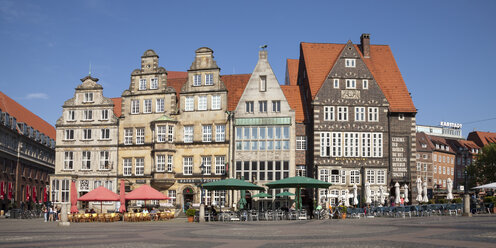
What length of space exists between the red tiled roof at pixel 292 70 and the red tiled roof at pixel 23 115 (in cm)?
3504

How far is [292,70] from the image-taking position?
2596 inches

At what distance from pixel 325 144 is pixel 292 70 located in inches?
619

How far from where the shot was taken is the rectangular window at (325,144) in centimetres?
5269

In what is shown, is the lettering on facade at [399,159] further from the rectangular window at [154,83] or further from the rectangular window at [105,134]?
the rectangular window at [105,134]

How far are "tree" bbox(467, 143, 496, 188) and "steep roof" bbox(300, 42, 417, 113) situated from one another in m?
29.4

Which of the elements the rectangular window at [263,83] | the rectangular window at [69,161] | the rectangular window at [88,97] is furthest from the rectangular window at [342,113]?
the rectangular window at [69,161]

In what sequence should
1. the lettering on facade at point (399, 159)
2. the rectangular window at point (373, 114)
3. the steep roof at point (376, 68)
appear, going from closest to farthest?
the lettering on facade at point (399, 159) → the rectangular window at point (373, 114) → the steep roof at point (376, 68)

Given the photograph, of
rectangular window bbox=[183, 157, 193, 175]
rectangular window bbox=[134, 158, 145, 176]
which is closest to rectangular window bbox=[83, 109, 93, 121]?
rectangular window bbox=[134, 158, 145, 176]

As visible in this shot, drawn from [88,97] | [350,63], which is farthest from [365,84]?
[88,97]

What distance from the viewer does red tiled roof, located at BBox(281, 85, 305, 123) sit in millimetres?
55219

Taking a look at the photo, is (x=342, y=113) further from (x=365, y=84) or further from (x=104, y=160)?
(x=104, y=160)

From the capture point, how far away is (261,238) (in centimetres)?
2081

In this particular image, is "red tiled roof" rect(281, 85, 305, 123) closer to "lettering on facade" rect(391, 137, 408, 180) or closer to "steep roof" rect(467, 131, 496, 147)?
"lettering on facade" rect(391, 137, 408, 180)

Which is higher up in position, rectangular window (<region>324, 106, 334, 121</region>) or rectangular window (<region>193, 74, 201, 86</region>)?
rectangular window (<region>193, 74, 201, 86</region>)
